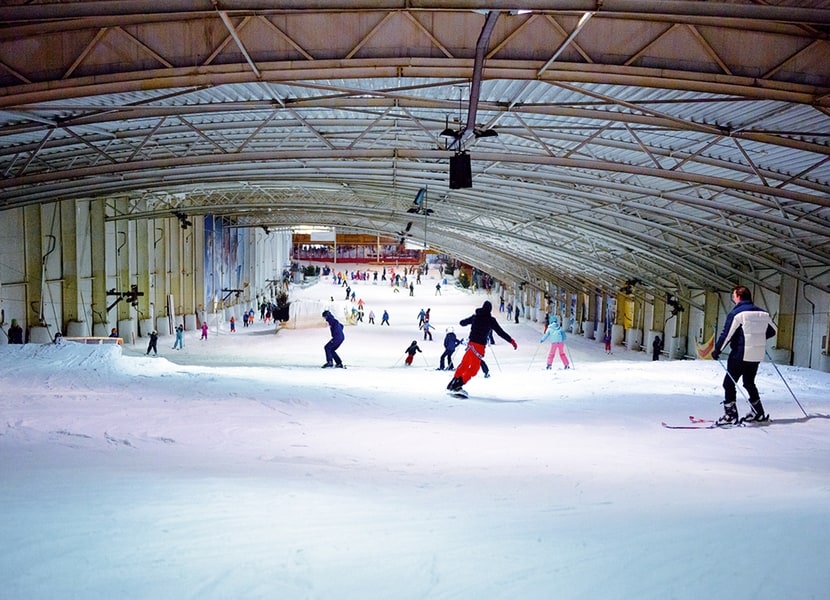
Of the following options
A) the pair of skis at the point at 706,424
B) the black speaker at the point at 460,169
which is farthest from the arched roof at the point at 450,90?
the pair of skis at the point at 706,424

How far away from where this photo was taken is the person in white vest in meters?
8.03

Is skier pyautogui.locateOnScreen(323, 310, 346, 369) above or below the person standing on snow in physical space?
above

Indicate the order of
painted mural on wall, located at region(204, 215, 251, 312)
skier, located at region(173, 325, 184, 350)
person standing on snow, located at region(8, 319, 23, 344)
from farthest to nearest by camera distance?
painted mural on wall, located at region(204, 215, 251, 312)
skier, located at region(173, 325, 184, 350)
person standing on snow, located at region(8, 319, 23, 344)

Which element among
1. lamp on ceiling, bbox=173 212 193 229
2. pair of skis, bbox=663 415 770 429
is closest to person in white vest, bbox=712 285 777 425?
pair of skis, bbox=663 415 770 429

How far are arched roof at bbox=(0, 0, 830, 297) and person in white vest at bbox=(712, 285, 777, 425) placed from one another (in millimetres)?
3866

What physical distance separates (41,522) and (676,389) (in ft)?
36.9

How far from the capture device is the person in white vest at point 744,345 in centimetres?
803

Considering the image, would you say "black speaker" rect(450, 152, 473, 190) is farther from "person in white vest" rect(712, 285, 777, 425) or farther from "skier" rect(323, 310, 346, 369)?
"skier" rect(323, 310, 346, 369)

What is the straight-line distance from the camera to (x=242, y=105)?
13.8 meters

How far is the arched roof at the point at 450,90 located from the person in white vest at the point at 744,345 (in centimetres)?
387

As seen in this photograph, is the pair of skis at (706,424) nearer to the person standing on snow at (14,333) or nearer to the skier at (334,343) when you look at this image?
the skier at (334,343)

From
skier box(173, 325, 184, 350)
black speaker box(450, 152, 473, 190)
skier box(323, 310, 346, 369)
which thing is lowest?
skier box(173, 325, 184, 350)

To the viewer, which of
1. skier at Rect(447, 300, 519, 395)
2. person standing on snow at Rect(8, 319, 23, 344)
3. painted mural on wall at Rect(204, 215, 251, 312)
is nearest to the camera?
skier at Rect(447, 300, 519, 395)

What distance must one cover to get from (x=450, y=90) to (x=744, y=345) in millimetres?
8463
